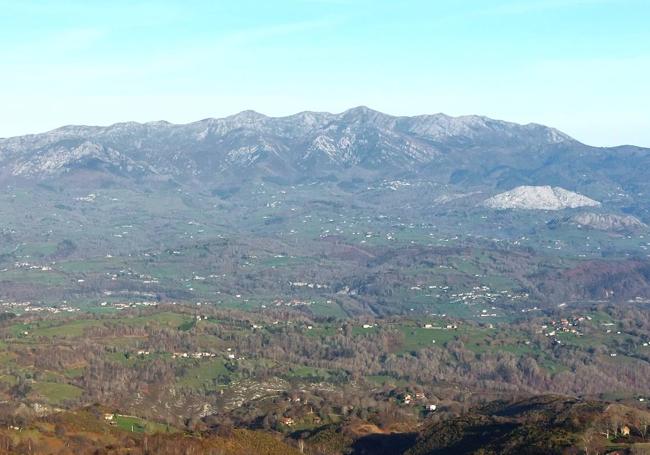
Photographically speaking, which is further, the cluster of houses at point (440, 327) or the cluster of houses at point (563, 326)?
the cluster of houses at point (440, 327)

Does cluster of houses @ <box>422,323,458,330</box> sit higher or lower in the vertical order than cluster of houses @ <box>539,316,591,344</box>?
higher

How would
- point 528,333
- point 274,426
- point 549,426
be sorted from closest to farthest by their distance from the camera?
1. point 549,426
2. point 274,426
3. point 528,333

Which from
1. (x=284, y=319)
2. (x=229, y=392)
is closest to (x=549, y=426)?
(x=229, y=392)

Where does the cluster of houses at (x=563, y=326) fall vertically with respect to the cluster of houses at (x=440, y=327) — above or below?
below

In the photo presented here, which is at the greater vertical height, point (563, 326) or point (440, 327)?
point (440, 327)

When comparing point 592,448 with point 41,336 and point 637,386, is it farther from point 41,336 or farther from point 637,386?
point 41,336

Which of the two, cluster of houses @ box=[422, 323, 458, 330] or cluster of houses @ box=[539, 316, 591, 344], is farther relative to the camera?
cluster of houses @ box=[422, 323, 458, 330]

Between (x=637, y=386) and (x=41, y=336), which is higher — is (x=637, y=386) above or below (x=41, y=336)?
below

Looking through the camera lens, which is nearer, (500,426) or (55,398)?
(500,426)

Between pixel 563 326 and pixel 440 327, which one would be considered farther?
pixel 563 326

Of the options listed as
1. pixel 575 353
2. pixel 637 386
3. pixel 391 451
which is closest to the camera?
pixel 391 451
